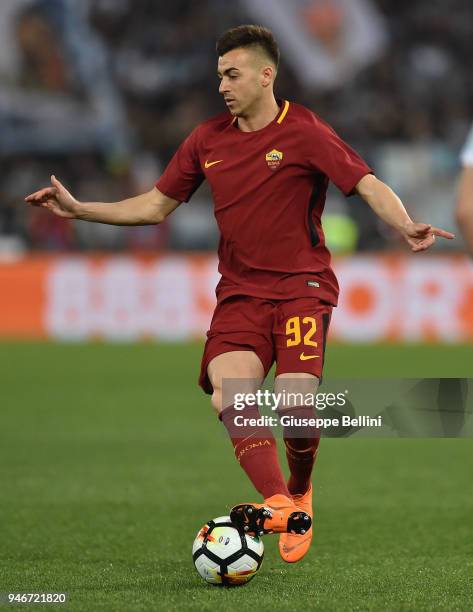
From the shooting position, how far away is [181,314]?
17078mm

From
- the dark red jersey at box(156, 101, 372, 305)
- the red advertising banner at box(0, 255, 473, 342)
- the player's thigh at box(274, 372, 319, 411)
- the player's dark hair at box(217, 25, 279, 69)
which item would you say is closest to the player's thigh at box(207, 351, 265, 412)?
the player's thigh at box(274, 372, 319, 411)

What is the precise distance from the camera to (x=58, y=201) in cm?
564

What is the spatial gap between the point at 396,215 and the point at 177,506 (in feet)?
8.76

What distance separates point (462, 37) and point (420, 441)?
58.4 feet

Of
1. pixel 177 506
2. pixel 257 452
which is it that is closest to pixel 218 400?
pixel 257 452

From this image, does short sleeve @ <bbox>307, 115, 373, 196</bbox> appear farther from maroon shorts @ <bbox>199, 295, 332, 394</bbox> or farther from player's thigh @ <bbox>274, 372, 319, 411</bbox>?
player's thigh @ <bbox>274, 372, 319, 411</bbox>

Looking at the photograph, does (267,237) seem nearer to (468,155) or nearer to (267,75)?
(267,75)

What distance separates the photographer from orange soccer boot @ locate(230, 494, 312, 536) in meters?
4.87

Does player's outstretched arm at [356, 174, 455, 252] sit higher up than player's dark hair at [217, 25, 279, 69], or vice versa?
player's dark hair at [217, 25, 279, 69]

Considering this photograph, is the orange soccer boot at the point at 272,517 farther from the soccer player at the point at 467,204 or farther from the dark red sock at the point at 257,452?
the soccer player at the point at 467,204

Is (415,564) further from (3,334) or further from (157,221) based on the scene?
(3,334)

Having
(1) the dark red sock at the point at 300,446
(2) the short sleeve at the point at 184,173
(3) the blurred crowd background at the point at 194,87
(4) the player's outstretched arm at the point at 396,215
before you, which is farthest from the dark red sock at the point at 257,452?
(3) the blurred crowd background at the point at 194,87

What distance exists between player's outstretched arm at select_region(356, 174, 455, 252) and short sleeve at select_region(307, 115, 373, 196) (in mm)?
42

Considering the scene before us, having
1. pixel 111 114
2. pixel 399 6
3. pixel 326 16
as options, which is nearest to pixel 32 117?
pixel 111 114
